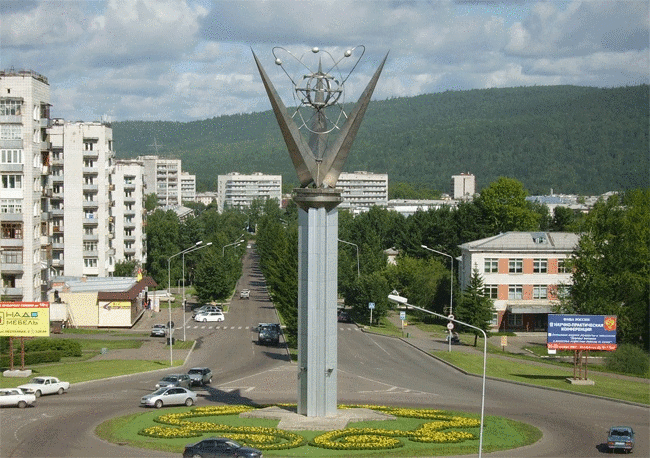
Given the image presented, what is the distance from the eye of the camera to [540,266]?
114 metres

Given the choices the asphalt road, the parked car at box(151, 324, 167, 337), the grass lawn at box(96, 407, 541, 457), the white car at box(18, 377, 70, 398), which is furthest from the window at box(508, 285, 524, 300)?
the white car at box(18, 377, 70, 398)

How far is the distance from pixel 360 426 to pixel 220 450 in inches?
423

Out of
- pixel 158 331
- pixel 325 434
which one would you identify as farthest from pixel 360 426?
pixel 158 331

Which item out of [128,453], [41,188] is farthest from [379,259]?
[128,453]

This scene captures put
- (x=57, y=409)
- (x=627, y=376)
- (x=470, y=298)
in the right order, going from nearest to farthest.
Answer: (x=57, y=409)
(x=627, y=376)
(x=470, y=298)

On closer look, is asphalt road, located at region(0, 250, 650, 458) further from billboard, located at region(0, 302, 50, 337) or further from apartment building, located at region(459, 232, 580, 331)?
apartment building, located at region(459, 232, 580, 331)

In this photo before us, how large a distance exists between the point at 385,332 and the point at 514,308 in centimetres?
1430

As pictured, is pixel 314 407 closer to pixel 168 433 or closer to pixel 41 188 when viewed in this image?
pixel 168 433

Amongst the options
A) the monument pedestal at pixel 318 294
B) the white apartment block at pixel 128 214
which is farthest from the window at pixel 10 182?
the monument pedestal at pixel 318 294

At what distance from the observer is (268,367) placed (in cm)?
8212

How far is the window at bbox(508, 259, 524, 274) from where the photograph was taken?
114 metres

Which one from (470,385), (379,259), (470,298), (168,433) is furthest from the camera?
(379,259)

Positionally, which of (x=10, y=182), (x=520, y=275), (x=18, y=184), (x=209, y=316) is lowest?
(x=209, y=316)

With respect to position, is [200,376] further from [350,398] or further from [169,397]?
[350,398]
